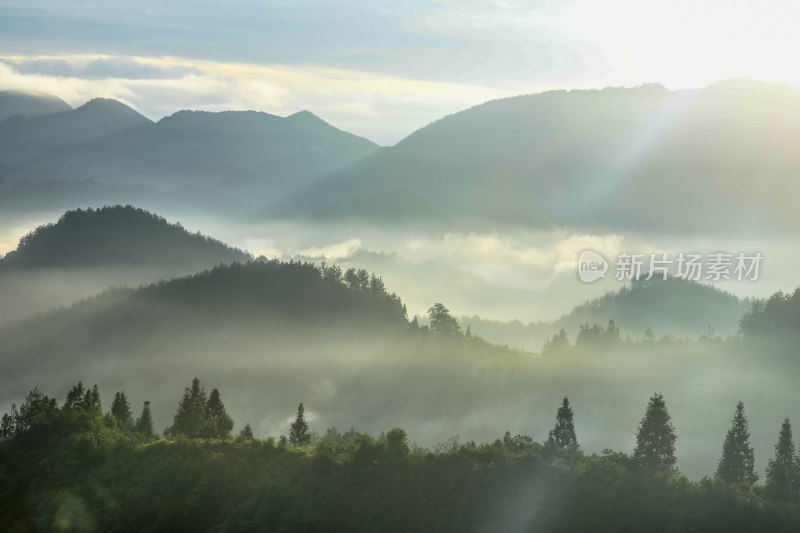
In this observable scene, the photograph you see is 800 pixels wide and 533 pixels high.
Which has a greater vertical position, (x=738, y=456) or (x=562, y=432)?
(x=562, y=432)

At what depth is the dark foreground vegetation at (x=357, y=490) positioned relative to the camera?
277 ft

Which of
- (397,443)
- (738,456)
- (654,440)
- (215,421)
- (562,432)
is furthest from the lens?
(738,456)

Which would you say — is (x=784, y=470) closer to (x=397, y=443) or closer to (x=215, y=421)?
(x=397, y=443)

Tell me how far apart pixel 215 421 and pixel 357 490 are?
4316cm

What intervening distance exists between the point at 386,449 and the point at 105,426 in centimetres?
3529

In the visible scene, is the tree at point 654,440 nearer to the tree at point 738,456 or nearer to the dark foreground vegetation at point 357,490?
the dark foreground vegetation at point 357,490

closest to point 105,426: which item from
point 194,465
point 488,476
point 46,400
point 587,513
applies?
point 194,465

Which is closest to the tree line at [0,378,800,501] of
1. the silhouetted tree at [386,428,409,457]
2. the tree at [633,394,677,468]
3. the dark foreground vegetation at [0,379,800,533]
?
the tree at [633,394,677,468]

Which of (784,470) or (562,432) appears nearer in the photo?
(784,470)

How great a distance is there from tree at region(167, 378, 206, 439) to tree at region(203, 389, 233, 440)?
37.6 inches

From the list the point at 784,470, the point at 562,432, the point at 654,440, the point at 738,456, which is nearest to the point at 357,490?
the point at 654,440

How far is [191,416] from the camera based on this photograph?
13250cm

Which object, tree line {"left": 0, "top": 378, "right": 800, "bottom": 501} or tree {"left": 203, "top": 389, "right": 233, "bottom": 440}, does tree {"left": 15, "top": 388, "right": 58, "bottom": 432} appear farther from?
tree {"left": 203, "top": 389, "right": 233, "bottom": 440}

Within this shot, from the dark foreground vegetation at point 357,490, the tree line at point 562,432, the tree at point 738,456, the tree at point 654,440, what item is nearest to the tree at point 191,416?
the tree line at point 562,432
